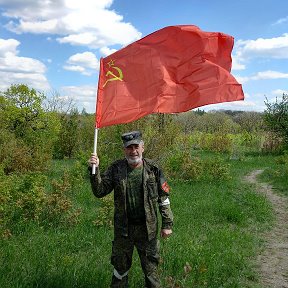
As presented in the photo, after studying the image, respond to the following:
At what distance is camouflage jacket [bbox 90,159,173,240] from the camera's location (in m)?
4.82

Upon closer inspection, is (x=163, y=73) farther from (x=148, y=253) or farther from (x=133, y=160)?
(x=148, y=253)

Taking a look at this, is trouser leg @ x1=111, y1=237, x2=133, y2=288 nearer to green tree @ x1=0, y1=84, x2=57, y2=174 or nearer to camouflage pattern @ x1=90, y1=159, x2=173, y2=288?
camouflage pattern @ x1=90, y1=159, x2=173, y2=288

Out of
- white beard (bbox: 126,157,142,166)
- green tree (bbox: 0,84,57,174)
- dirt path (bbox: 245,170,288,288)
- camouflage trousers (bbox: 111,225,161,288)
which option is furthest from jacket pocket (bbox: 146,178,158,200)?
green tree (bbox: 0,84,57,174)

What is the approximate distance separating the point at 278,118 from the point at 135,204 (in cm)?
2917

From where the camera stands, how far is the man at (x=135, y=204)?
4.82 m

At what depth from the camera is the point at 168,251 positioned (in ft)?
22.1

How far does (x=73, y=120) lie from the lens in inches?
1163

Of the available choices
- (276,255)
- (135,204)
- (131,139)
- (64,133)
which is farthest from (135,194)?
(64,133)

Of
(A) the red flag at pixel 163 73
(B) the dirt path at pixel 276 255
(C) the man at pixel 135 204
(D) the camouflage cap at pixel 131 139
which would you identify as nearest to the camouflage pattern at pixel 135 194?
(C) the man at pixel 135 204

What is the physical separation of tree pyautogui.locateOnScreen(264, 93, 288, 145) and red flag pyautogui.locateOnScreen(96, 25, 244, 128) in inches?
1085

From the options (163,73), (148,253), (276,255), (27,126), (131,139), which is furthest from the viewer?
(27,126)

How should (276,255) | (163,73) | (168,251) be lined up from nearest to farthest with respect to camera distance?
(163,73) < (168,251) < (276,255)

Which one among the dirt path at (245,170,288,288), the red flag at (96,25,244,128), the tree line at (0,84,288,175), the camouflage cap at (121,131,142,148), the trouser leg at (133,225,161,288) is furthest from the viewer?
the tree line at (0,84,288,175)

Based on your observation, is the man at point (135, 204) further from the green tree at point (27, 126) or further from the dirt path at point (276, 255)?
the green tree at point (27, 126)
